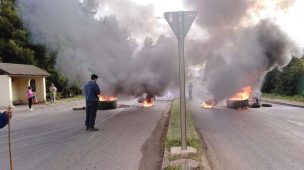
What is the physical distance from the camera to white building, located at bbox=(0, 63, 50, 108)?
28797mm

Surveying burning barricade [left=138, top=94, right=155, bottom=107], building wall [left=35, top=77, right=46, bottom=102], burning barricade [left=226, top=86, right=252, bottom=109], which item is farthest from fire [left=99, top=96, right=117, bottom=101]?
building wall [left=35, top=77, right=46, bottom=102]

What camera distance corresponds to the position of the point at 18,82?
111 ft

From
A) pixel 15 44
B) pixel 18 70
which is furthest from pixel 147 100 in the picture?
pixel 15 44

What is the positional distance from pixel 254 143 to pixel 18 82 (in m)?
26.7

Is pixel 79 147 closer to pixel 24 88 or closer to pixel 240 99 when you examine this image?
pixel 240 99

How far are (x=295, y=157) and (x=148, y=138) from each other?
165 inches

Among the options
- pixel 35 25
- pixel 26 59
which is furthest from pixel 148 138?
pixel 26 59

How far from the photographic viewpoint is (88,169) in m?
7.82

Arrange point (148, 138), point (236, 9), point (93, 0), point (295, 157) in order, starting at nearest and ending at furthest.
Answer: point (295, 157) → point (148, 138) → point (236, 9) → point (93, 0)

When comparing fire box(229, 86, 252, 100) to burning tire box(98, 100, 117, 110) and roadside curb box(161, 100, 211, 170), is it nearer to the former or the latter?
burning tire box(98, 100, 117, 110)

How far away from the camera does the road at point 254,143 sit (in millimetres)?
8117

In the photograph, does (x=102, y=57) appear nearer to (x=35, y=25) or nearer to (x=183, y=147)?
(x=35, y=25)

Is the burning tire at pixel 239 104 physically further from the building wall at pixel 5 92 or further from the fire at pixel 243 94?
the building wall at pixel 5 92

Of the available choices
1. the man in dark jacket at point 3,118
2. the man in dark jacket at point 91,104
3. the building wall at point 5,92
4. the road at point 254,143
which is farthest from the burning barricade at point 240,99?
the man in dark jacket at point 3,118
